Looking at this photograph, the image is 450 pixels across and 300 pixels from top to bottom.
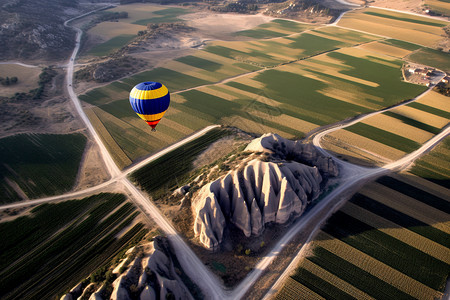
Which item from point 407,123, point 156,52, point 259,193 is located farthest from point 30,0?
point 407,123

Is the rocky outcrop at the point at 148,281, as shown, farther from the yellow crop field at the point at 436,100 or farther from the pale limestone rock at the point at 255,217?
the yellow crop field at the point at 436,100

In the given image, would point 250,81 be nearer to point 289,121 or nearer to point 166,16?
point 289,121

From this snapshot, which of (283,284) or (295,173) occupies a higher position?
(295,173)

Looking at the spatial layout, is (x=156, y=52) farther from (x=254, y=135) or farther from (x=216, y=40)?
(x=254, y=135)

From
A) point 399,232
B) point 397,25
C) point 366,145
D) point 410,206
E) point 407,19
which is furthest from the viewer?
point 407,19

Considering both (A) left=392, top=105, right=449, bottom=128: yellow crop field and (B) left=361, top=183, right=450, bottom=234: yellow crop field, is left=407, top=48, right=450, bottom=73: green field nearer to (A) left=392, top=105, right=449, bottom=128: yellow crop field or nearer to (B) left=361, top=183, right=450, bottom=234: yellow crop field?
(A) left=392, top=105, right=449, bottom=128: yellow crop field

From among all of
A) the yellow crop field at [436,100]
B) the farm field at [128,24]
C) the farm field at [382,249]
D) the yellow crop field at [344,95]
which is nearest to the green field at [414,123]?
the yellow crop field at [344,95]

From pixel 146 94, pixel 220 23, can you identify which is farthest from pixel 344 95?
pixel 220 23

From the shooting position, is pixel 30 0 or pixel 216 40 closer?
pixel 216 40
